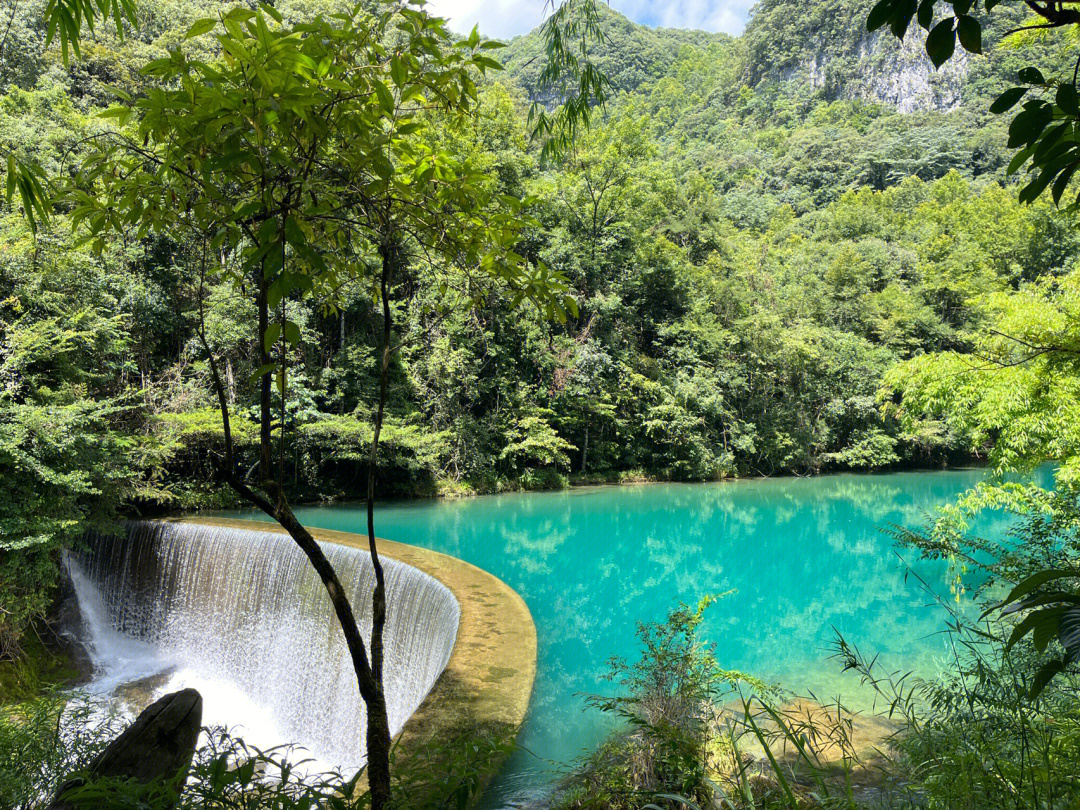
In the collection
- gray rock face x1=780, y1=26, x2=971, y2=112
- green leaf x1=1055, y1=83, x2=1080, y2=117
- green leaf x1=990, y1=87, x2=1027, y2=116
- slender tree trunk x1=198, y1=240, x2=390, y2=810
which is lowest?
slender tree trunk x1=198, y1=240, x2=390, y2=810

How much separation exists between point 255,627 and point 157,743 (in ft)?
16.8

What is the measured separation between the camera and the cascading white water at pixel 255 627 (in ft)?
16.9

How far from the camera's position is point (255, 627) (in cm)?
640

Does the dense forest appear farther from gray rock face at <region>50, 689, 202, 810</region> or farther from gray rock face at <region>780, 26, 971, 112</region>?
gray rock face at <region>780, 26, 971, 112</region>

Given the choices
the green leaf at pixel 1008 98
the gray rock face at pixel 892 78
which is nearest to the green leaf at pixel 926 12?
the green leaf at pixel 1008 98

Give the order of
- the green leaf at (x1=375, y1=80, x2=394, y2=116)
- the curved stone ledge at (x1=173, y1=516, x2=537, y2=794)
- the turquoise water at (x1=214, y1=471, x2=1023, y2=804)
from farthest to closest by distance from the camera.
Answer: the turquoise water at (x1=214, y1=471, x2=1023, y2=804), the curved stone ledge at (x1=173, y1=516, x2=537, y2=794), the green leaf at (x1=375, y1=80, x2=394, y2=116)

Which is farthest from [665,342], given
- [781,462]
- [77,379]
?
[77,379]

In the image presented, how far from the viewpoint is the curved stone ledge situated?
337 cm

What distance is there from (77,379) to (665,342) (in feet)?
45.1

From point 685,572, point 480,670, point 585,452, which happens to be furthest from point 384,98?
point 585,452

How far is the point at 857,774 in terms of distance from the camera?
3.04 m

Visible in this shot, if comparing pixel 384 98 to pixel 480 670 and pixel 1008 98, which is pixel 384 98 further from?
pixel 480 670

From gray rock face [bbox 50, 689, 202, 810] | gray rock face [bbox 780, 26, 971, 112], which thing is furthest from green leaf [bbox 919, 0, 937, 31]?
gray rock face [bbox 780, 26, 971, 112]

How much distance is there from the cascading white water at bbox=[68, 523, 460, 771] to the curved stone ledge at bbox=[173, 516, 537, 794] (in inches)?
8.5
